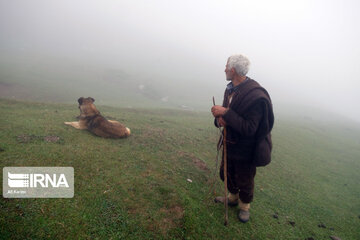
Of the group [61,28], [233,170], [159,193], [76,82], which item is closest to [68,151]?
[159,193]

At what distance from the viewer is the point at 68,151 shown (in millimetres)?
5695

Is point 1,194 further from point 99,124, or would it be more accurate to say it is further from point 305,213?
point 305,213

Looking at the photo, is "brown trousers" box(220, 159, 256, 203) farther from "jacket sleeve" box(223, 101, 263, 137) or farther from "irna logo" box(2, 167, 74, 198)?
"irna logo" box(2, 167, 74, 198)

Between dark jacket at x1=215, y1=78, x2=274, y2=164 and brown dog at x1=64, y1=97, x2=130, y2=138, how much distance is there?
4.73m

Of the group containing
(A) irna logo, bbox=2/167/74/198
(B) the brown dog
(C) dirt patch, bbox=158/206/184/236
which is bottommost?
(C) dirt patch, bbox=158/206/184/236

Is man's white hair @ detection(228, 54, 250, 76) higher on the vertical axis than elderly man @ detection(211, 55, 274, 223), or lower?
higher

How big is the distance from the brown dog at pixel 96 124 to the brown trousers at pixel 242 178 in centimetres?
439

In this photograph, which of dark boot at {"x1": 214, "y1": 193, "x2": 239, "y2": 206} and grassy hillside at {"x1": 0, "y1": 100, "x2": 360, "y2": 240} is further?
dark boot at {"x1": 214, "y1": 193, "x2": 239, "y2": 206}

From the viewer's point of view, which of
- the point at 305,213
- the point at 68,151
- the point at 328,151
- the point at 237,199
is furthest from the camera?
the point at 328,151

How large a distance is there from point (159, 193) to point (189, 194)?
73 cm

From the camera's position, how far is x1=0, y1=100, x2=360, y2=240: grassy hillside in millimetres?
3658

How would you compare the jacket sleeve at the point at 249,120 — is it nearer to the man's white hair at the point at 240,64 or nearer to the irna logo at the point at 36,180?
the man's white hair at the point at 240,64

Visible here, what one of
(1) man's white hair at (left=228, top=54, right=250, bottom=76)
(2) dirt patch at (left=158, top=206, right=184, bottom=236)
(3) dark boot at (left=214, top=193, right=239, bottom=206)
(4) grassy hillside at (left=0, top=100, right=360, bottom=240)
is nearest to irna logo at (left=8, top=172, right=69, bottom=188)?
(4) grassy hillside at (left=0, top=100, right=360, bottom=240)

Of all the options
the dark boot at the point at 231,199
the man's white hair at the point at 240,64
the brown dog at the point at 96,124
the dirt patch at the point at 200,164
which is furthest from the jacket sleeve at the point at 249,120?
the brown dog at the point at 96,124
